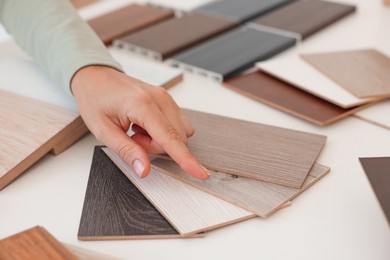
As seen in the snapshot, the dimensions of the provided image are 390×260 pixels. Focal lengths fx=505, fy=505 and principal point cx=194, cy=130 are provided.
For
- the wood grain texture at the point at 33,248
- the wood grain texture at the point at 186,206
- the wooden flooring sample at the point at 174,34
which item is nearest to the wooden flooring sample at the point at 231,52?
the wooden flooring sample at the point at 174,34

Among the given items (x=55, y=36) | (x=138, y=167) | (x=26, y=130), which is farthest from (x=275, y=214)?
(x=55, y=36)

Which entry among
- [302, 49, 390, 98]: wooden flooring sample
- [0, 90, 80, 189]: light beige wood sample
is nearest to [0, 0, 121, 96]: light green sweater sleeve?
[0, 90, 80, 189]: light beige wood sample

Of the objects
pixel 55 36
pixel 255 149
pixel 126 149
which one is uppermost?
pixel 55 36

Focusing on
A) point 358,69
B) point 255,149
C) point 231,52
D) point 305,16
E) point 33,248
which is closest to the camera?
point 33,248

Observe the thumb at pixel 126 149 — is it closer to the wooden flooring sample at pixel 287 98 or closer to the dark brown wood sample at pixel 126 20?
the wooden flooring sample at pixel 287 98

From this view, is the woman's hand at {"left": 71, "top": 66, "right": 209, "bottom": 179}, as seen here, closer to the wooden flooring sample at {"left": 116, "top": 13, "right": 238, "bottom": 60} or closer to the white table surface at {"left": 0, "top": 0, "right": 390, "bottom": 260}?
the white table surface at {"left": 0, "top": 0, "right": 390, "bottom": 260}

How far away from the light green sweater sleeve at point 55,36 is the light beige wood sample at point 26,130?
0.06 metres

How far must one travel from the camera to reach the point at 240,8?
136 cm

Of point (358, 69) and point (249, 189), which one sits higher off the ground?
point (249, 189)

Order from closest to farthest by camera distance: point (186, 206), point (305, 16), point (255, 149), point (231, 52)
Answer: point (186, 206)
point (255, 149)
point (231, 52)
point (305, 16)

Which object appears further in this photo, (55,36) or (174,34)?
(174,34)

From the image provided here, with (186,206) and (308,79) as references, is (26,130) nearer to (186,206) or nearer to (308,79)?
(186,206)

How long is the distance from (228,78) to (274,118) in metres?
0.18

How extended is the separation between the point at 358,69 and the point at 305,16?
13.5 inches
